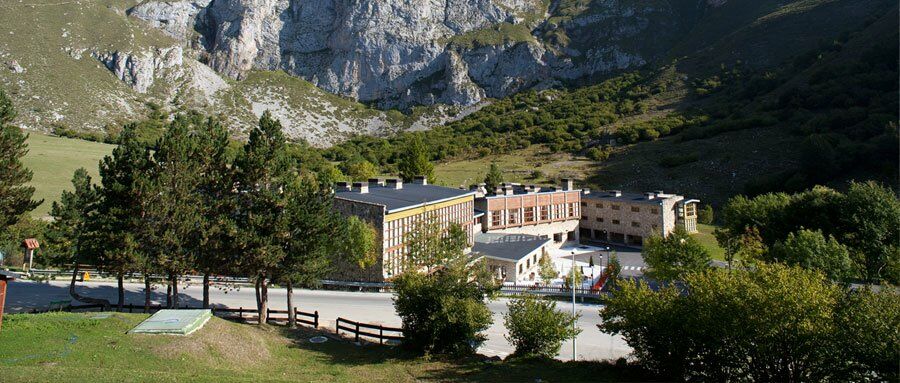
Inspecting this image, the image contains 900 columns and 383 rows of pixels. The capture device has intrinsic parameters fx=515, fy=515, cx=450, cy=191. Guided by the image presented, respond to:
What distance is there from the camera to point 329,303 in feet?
103

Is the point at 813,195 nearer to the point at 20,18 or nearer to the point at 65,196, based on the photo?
the point at 65,196

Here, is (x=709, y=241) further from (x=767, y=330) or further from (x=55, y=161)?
(x=55, y=161)

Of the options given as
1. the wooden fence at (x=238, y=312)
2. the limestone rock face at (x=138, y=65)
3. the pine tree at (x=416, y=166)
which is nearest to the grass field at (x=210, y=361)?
the wooden fence at (x=238, y=312)

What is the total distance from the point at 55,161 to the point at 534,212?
69.3 m

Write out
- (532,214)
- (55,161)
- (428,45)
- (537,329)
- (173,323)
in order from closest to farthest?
1. (173,323)
2. (537,329)
3. (532,214)
4. (55,161)
5. (428,45)

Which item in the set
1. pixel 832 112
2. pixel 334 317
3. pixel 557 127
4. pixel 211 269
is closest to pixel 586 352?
pixel 334 317

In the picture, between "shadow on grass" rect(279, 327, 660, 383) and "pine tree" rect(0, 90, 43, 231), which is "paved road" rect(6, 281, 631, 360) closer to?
"shadow on grass" rect(279, 327, 660, 383)

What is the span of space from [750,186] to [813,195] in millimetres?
33219

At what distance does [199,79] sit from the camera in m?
141

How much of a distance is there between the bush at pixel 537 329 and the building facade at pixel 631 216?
3752cm

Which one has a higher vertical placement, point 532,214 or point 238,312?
point 532,214

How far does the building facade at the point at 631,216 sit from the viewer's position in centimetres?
5528

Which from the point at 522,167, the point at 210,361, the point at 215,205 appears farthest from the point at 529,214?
the point at 210,361

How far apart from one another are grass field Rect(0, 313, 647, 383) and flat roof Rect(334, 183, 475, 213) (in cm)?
1640
